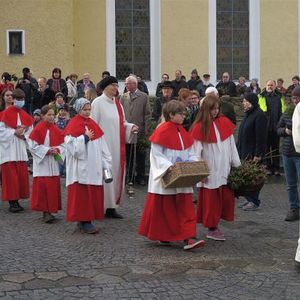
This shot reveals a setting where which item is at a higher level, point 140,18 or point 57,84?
point 140,18

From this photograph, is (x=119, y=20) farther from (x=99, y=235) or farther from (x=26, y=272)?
(x=26, y=272)

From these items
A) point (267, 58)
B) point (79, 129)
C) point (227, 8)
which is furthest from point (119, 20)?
point (79, 129)

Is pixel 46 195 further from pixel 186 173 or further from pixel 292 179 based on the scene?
pixel 292 179

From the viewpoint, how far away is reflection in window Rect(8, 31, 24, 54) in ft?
71.8

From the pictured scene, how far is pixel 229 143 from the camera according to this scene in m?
8.62

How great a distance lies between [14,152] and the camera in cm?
1081

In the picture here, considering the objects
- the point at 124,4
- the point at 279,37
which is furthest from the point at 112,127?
the point at 279,37

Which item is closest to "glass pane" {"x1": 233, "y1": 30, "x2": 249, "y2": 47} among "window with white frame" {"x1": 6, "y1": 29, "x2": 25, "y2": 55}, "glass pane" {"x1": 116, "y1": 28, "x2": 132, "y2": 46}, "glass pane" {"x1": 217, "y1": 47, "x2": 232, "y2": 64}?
"glass pane" {"x1": 217, "y1": 47, "x2": 232, "y2": 64}

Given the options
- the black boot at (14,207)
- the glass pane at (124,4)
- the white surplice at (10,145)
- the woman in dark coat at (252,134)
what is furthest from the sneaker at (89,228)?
the glass pane at (124,4)

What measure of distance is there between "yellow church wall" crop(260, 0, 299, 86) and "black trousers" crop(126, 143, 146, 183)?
12.0 metres

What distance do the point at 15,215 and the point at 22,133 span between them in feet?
4.27

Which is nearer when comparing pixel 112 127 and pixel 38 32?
pixel 112 127

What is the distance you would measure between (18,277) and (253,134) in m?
5.23

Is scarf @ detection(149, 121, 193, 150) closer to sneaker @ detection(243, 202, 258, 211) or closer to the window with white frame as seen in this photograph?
sneaker @ detection(243, 202, 258, 211)
